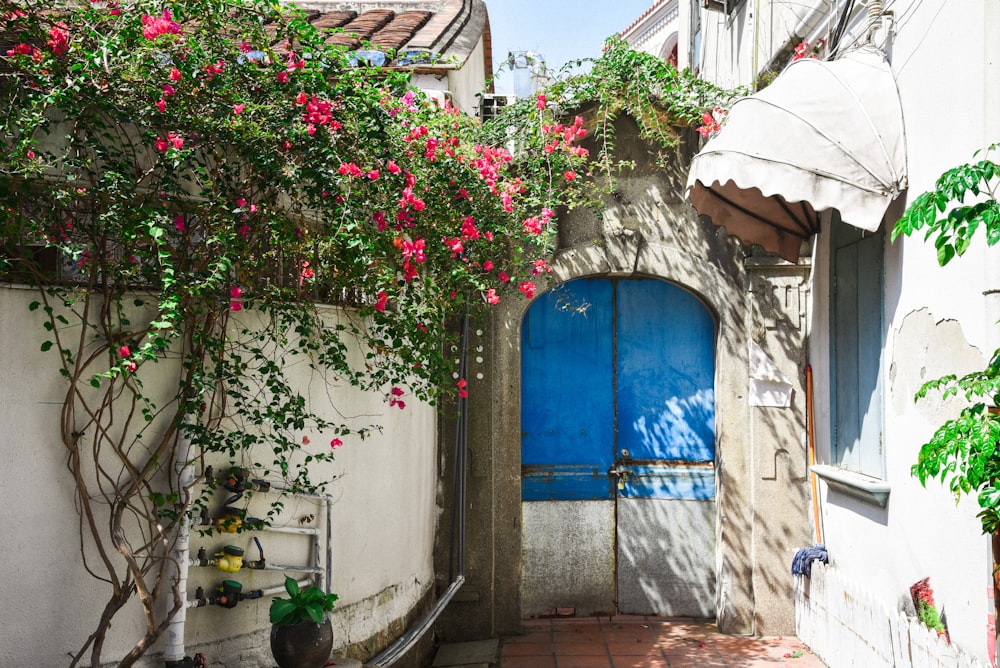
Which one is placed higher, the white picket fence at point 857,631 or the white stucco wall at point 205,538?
the white stucco wall at point 205,538

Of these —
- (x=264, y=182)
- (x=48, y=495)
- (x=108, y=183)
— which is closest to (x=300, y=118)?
(x=264, y=182)

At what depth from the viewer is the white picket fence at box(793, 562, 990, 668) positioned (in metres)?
4.73

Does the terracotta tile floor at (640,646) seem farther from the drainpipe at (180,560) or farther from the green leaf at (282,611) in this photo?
the drainpipe at (180,560)

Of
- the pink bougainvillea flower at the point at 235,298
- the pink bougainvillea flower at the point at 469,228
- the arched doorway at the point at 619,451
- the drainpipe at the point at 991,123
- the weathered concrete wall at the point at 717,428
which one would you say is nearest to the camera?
the drainpipe at the point at 991,123

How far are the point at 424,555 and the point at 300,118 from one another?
390cm

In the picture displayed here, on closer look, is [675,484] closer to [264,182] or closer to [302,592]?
[302,592]

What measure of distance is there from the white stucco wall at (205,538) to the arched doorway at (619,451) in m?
1.44

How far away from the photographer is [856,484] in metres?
5.69

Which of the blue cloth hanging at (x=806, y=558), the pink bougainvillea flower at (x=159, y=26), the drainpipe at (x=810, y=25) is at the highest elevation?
the drainpipe at (x=810, y=25)

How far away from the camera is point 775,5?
7281 millimetres

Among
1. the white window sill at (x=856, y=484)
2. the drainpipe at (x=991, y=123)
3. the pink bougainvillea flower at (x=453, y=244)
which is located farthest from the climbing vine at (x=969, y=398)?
the pink bougainvillea flower at (x=453, y=244)

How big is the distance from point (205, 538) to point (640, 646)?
3.78 meters

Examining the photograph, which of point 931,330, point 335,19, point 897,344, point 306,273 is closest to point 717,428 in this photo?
point 897,344

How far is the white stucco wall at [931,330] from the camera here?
4180 mm
